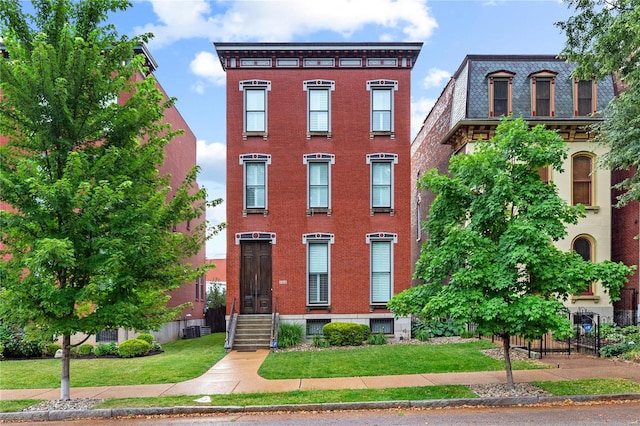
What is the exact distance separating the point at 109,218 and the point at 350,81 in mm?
13260

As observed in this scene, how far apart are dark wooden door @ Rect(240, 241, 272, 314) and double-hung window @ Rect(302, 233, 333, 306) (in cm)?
161

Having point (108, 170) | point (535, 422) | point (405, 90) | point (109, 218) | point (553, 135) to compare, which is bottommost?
Answer: point (535, 422)

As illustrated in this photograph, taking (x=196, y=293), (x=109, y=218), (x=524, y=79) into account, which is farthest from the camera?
(x=196, y=293)

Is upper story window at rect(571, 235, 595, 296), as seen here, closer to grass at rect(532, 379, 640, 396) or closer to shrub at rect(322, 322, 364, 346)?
shrub at rect(322, 322, 364, 346)

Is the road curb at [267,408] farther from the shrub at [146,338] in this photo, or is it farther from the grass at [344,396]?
the shrub at [146,338]

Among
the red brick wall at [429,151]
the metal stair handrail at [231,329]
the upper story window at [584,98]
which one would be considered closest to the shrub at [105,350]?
the metal stair handrail at [231,329]

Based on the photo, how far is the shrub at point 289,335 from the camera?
723 inches

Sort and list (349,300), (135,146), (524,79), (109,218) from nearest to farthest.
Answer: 1. (109,218)
2. (135,146)
3. (349,300)
4. (524,79)

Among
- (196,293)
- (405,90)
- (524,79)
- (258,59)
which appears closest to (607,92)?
(524,79)

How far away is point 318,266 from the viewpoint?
20672mm

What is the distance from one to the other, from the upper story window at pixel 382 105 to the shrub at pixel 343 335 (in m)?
7.73

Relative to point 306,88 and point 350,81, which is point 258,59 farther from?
point 350,81

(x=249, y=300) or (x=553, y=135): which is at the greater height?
(x=553, y=135)

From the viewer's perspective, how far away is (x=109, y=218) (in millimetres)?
10227
